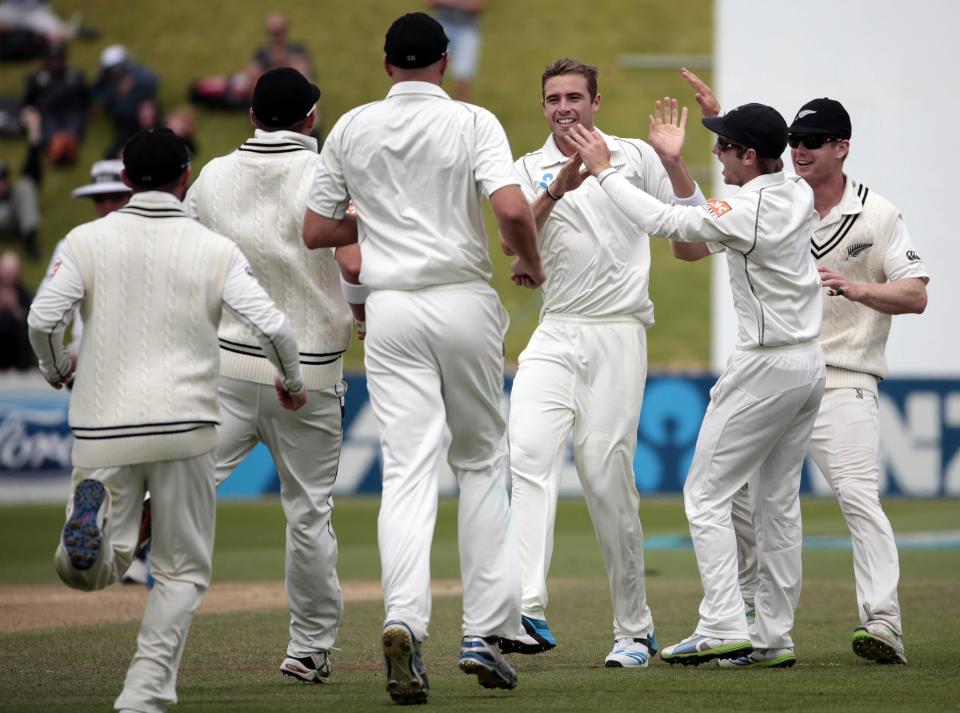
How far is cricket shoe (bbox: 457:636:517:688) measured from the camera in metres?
5.87

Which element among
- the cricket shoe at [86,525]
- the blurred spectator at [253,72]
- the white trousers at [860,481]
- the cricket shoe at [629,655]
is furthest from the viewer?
the blurred spectator at [253,72]

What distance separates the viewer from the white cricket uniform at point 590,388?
7.23 meters

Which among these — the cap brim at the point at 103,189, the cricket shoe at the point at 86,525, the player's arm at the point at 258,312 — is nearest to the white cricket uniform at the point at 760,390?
the player's arm at the point at 258,312

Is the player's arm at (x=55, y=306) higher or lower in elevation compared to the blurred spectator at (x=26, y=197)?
higher

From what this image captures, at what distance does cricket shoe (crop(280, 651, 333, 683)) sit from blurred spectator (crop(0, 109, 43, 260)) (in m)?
20.0

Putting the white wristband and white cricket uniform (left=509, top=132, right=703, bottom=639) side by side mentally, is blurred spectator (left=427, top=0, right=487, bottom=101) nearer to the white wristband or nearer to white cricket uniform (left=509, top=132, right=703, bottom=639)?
white cricket uniform (left=509, top=132, right=703, bottom=639)

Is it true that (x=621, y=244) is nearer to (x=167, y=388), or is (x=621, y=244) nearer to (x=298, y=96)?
(x=298, y=96)

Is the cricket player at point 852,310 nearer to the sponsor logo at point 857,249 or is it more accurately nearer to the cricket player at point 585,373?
the sponsor logo at point 857,249

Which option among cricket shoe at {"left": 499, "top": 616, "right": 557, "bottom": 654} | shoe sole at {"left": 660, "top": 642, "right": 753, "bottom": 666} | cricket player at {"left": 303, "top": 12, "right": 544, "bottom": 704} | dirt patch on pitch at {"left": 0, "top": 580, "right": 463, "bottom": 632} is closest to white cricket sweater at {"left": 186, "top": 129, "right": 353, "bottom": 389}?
cricket player at {"left": 303, "top": 12, "right": 544, "bottom": 704}

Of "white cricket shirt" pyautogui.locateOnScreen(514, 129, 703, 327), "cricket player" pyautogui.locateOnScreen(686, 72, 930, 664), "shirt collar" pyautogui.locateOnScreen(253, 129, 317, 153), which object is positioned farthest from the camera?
"white cricket shirt" pyautogui.locateOnScreen(514, 129, 703, 327)

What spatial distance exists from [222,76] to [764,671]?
73.1 ft

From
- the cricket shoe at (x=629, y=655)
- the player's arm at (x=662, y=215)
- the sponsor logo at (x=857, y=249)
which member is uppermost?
the player's arm at (x=662, y=215)

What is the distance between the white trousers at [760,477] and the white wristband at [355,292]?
1.59 meters

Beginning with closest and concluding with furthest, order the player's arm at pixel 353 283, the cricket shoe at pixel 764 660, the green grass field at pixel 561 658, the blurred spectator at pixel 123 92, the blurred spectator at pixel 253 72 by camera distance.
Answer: the green grass field at pixel 561 658
the player's arm at pixel 353 283
the cricket shoe at pixel 764 660
the blurred spectator at pixel 123 92
the blurred spectator at pixel 253 72
